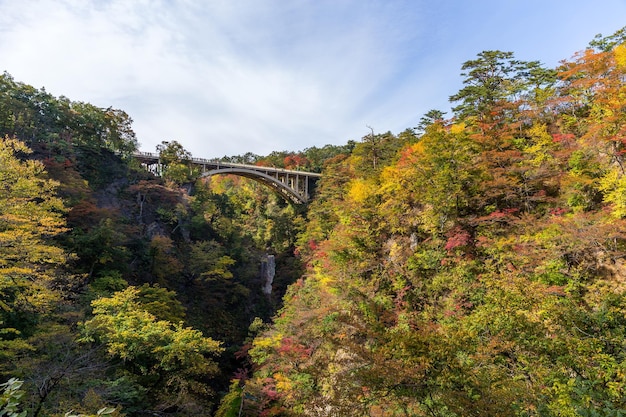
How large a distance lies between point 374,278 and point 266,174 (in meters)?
22.0

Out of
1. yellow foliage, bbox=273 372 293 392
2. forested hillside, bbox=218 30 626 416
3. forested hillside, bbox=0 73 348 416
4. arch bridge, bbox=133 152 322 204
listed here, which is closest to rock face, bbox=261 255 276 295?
forested hillside, bbox=0 73 348 416

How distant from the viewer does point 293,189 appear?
3672 cm

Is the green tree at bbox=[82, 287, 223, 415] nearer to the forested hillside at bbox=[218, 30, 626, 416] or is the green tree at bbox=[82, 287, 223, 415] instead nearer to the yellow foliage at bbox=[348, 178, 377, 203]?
the forested hillside at bbox=[218, 30, 626, 416]

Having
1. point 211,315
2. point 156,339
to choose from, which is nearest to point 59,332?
point 156,339

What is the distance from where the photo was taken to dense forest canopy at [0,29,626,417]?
236 inches

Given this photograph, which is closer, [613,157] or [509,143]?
[613,157]

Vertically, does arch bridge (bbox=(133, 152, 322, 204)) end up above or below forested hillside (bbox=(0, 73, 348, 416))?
above

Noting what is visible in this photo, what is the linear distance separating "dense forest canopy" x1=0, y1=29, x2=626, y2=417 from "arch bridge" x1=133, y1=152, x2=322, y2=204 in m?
4.42

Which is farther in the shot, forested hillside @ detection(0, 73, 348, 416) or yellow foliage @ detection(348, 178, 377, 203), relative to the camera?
yellow foliage @ detection(348, 178, 377, 203)

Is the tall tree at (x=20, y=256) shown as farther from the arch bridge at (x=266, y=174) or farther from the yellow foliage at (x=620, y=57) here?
the yellow foliage at (x=620, y=57)

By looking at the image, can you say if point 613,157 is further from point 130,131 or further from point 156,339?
point 130,131

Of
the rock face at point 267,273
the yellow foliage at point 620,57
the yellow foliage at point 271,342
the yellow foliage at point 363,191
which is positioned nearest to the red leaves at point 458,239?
the yellow foliage at point 363,191

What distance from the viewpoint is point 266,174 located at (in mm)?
34438

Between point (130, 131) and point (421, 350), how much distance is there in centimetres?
2870
